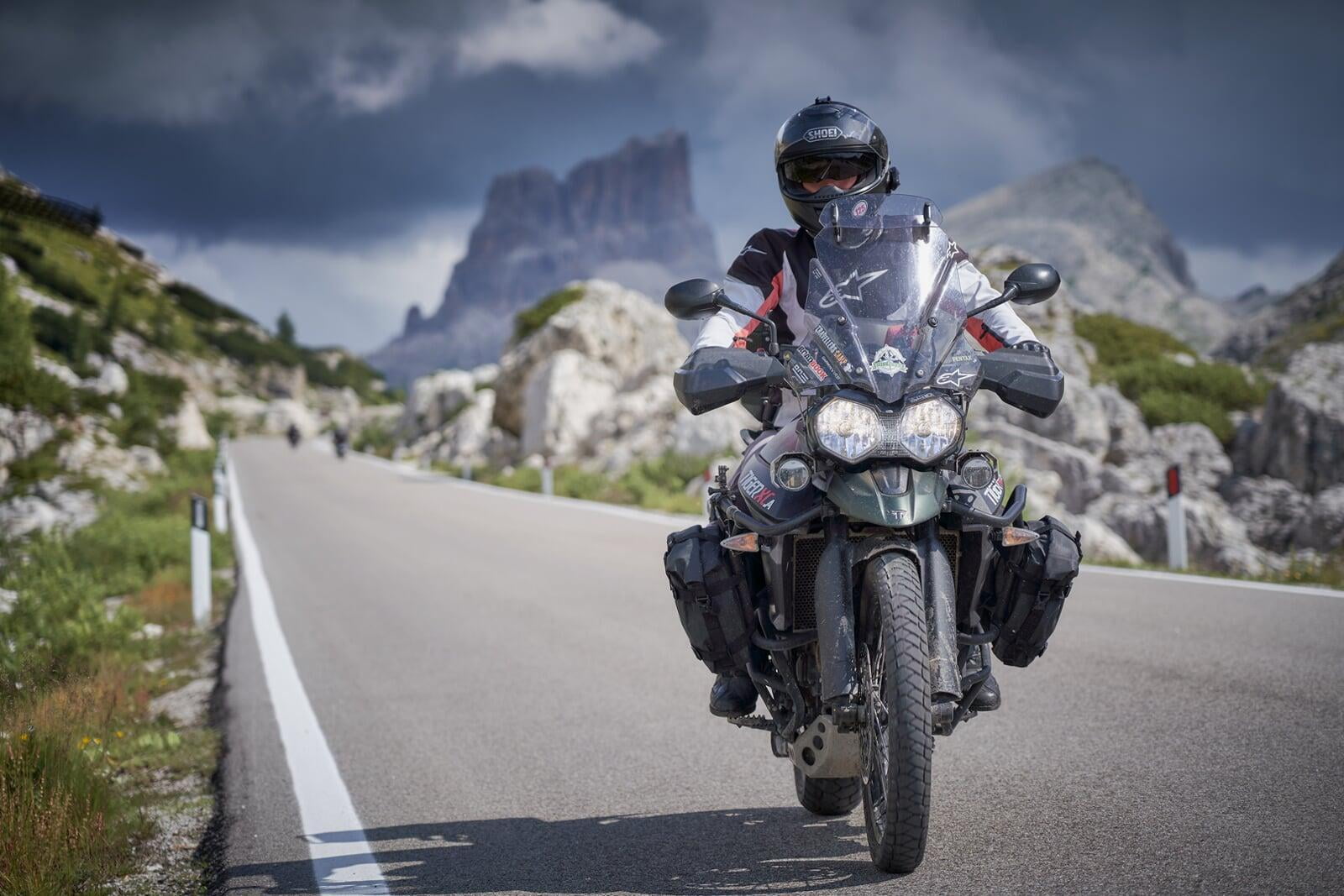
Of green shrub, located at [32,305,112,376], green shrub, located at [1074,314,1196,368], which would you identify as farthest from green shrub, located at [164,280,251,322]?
green shrub, located at [1074,314,1196,368]

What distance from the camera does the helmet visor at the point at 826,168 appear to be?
4.02 m

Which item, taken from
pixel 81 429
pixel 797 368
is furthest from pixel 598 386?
pixel 797 368

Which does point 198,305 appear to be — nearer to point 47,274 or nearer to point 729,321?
point 47,274

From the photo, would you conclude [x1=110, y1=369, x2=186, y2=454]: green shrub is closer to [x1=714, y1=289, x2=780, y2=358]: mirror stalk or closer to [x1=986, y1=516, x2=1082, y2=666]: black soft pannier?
[x1=714, y1=289, x2=780, y2=358]: mirror stalk

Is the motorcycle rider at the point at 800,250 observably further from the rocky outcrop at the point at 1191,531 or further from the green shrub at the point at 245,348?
the green shrub at the point at 245,348

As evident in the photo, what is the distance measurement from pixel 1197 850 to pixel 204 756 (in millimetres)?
4633

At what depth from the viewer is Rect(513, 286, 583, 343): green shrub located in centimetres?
4275

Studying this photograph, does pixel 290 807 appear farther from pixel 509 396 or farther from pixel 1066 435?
pixel 509 396

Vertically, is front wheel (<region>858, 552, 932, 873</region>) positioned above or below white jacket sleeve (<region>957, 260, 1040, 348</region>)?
below

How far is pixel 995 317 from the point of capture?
3781 mm

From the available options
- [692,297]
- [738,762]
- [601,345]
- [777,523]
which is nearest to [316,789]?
[738,762]

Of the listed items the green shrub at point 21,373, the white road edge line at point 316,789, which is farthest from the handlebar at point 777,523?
the green shrub at point 21,373

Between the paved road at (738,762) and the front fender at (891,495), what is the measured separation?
1.11 metres

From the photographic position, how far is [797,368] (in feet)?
10.9
